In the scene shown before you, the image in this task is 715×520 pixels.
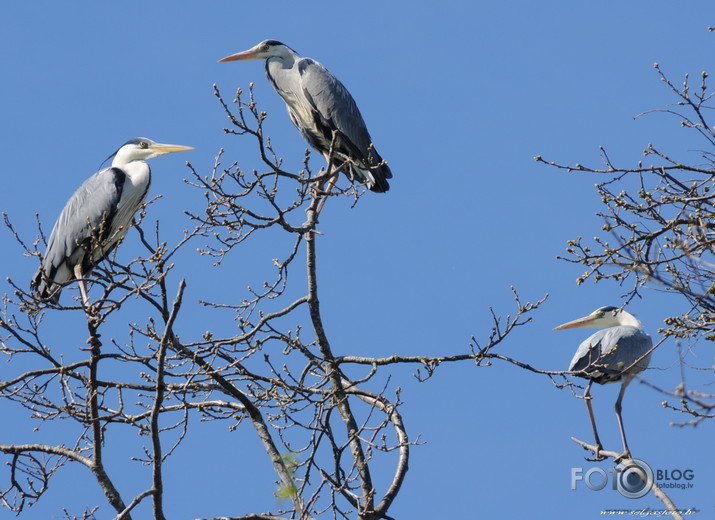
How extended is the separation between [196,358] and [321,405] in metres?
0.63

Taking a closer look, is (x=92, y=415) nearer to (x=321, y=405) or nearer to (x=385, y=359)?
(x=321, y=405)

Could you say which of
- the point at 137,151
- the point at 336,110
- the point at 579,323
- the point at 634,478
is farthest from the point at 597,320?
the point at 137,151

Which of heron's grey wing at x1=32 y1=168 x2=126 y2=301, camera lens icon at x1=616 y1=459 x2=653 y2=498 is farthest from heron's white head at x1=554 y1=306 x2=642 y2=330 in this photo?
heron's grey wing at x1=32 y1=168 x2=126 y2=301

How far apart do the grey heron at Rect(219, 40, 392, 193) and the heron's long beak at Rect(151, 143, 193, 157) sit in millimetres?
1019

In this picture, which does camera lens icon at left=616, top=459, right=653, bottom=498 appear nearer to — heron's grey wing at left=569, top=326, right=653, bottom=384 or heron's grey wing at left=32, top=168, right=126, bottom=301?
heron's grey wing at left=569, top=326, right=653, bottom=384

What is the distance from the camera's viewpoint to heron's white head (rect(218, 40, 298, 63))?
880 cm

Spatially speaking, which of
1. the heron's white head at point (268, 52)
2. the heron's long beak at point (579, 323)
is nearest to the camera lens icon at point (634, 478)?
the heron's long beak at point (579, 323)

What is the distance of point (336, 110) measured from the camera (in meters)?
8.25

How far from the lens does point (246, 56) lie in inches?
350

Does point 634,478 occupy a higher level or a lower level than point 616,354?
lower

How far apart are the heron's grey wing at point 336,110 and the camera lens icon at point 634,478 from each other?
2889 millimetres

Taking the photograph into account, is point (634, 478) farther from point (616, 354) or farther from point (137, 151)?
point (137, 151)

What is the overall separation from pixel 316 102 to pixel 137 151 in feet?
4.87

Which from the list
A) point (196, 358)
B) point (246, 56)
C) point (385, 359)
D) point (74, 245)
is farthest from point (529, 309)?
point (246, 56)
